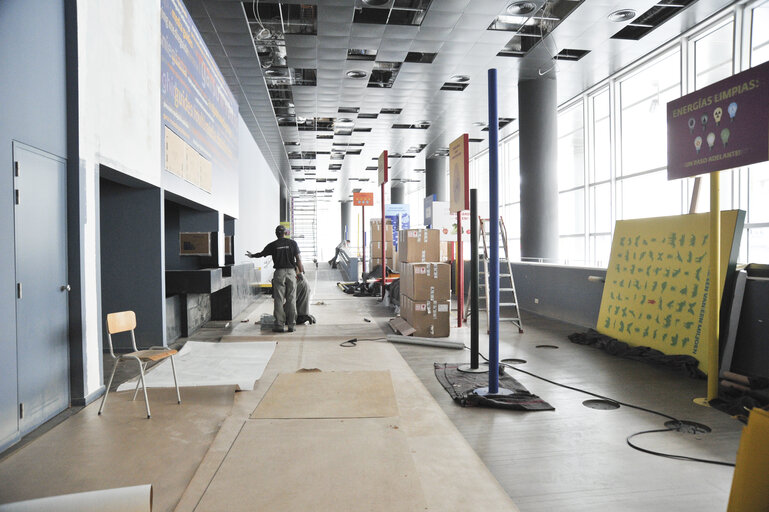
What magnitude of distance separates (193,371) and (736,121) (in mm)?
4759

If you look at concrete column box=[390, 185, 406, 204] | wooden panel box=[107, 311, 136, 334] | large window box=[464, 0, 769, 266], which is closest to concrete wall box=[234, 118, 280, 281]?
wooden panel box=[107, 311, 136, 334]

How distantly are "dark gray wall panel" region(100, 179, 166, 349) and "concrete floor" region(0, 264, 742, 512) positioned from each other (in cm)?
98

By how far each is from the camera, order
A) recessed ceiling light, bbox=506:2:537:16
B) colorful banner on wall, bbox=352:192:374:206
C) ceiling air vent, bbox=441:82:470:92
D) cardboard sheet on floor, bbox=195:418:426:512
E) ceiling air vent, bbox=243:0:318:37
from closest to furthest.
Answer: cardboard sheet on floor, bbox=195:418:426:512 → recessed ceiling light, bbox=506:2:537:16 → ceiling air vent, bbox=243:0:318:37 → ceiling air vent, bbox=441:82:470:92 → colorful banner on wall, bbox=352:192:374:206

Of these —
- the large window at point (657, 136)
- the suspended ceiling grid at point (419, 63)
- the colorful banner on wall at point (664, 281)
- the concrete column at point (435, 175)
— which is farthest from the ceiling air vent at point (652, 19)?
the concrete column at point (435, 175)

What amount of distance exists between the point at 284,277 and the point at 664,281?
462 centimetres

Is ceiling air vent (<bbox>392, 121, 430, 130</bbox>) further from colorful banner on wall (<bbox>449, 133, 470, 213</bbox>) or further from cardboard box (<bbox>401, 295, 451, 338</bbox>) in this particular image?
cardboard box (<bbox>401, 295, 451, 338</bbox>)

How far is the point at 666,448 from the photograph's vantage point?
2656 millimetres

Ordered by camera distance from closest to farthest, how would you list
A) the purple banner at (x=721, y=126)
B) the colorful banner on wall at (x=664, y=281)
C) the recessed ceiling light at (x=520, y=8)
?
the purple banner at (x=721, y=126)
the colorful banner on wall at (x=664, y=281)
the recessed ceiling light at (x=520, y=8)

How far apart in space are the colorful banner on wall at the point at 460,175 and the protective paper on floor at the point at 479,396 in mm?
1809

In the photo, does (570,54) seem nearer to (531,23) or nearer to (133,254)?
(531,23)

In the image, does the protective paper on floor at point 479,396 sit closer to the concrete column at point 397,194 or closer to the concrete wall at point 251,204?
the concrete wall at point 251,204

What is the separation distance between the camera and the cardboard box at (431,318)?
6.21 meters

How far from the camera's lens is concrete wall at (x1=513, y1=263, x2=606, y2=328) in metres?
6.49

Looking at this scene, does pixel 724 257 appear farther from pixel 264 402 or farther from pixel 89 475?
pixel 89 475
